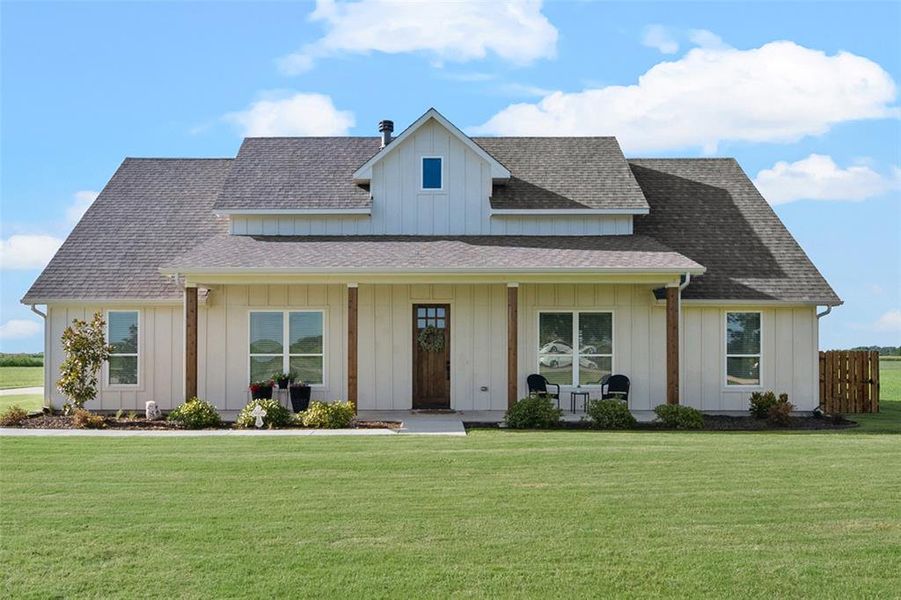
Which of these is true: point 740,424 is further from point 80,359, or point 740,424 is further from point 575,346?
point 80,359

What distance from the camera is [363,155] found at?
22.3 meters

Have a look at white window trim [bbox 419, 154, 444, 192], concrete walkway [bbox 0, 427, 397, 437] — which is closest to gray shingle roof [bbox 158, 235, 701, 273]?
white window trim [bbox 419, 154, 444, 192]

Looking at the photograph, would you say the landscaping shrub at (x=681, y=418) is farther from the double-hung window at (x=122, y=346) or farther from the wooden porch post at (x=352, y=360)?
the double-hung window at (x=122, y=346)

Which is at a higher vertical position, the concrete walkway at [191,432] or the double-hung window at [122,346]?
the double-hung window at [122,346]

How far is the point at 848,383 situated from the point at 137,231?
17.5 m

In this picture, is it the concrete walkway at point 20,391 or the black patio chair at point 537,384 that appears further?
the concrete walkway at point 20,391

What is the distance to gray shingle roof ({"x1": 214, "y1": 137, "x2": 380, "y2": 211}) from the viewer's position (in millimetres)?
20203


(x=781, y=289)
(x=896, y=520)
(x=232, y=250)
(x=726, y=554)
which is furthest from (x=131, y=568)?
(x=781, y=289)

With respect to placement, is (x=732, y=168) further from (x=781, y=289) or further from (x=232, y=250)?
(x=232, y=250)

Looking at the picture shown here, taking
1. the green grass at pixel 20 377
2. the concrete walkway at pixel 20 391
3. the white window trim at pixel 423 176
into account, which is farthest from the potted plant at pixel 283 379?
the green grass at pixel 20 377

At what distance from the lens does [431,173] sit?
2012 cm

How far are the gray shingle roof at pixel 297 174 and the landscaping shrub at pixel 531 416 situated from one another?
6.57 metres

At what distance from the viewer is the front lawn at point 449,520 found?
7211 mm

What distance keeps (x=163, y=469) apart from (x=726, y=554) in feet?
23.8
